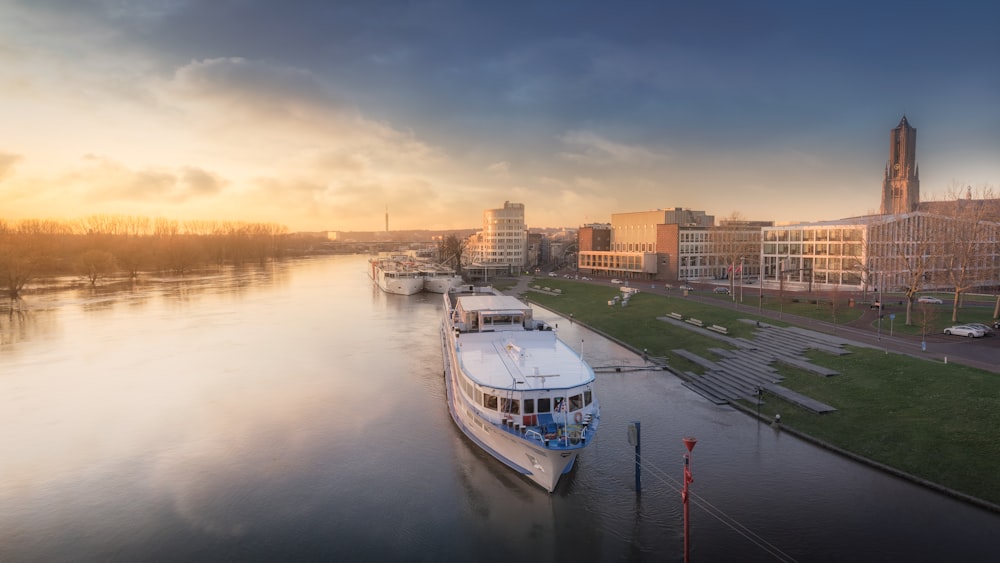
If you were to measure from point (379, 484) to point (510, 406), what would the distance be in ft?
28.0

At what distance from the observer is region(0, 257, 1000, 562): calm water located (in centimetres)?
2425

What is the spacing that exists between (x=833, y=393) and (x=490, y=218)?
16463cm

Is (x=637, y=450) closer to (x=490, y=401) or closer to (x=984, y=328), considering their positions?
(x=490, y=401)

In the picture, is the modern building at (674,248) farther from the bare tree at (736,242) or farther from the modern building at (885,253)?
the modern building at (885,253)

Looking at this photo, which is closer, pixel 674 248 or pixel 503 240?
pixel 674 248

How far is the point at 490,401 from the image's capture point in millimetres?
31094

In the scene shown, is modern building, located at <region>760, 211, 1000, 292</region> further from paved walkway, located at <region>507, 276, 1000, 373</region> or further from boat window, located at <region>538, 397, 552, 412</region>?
boat window, located at <region>538, 397, 552, 412</region>

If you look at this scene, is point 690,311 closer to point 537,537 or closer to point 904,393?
point 904,393

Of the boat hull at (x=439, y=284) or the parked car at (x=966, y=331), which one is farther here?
the boat hull at (x=439, y=284)

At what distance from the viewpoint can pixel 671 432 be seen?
120 feet

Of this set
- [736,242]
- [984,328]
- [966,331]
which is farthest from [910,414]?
[736,242]

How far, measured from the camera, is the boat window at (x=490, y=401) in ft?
101

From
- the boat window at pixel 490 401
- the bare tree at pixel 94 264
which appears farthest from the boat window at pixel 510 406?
the bare tree at pixel 94 264

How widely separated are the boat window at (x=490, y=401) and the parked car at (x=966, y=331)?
4811cm
